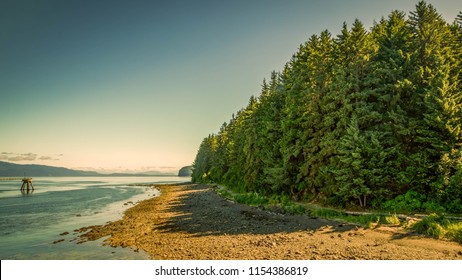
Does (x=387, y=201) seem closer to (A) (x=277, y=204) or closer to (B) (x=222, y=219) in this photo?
(A) (x=277, y=204)

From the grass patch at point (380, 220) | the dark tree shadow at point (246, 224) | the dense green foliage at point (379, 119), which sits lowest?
the dark tree shadow at point (246, 224)

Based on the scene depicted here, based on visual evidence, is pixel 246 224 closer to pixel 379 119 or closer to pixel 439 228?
pixel 439 228

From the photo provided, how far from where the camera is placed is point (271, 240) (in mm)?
15531

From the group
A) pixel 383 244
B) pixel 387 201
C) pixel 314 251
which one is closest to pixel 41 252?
pixel 314 251

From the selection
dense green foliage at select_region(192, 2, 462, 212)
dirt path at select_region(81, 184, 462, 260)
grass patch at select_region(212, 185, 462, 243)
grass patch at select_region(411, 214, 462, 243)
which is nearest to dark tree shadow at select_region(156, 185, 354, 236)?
dirt path at select_region(81, 184, 462, 260)

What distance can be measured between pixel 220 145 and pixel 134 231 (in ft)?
178

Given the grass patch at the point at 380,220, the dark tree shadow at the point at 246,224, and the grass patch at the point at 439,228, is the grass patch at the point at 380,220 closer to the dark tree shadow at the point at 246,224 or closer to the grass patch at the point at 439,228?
the grass patch at the point at 439,228

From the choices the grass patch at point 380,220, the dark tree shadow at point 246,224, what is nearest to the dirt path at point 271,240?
the dark tree shadow at point 246,224

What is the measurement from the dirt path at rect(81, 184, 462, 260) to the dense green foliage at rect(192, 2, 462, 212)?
596 cm

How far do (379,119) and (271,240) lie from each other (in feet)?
49.0

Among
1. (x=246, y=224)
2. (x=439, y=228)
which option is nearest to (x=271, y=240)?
(x=246, y=224)

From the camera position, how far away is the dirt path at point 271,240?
12.5 m

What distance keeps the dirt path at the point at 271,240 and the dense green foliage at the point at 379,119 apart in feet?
19.6

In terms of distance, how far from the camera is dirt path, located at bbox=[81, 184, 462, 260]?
12500 mm
